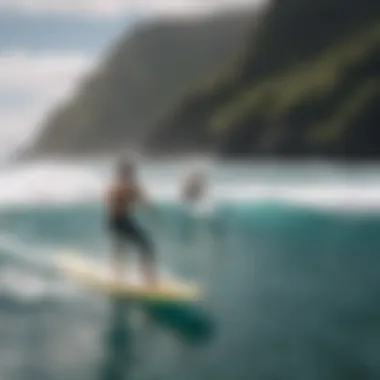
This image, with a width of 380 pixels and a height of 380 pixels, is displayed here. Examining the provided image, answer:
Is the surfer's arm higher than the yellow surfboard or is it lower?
higher

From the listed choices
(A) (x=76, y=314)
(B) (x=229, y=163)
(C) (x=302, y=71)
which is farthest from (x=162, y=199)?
(C) (x=302, y=71)

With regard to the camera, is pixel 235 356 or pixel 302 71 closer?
pixel 235 356

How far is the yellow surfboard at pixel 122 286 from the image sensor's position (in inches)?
71.4

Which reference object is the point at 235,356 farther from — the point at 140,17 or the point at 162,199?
the point at 140,17

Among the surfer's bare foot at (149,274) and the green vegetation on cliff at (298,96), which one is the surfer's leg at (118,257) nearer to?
the surfer's bare foot at (149,274)

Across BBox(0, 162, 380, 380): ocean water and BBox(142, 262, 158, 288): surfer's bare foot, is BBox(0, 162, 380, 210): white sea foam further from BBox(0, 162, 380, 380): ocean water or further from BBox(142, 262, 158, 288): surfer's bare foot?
BBox(142, 262, 158, 288): surfer's bare foot

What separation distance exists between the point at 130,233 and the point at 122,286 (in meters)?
0.12

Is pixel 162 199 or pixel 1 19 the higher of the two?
pixel 1 19

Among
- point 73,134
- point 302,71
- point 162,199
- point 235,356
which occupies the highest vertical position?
point 302,71

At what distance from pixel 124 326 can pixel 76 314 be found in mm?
107

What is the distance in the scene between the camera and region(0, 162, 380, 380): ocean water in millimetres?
1791

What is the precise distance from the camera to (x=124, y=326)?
5.95 ft

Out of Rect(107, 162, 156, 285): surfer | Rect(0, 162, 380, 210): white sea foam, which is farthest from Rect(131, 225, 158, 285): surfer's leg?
Rect(0, 162, 380, 210): white sea foam

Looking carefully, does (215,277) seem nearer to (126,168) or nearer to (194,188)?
(194,188)
